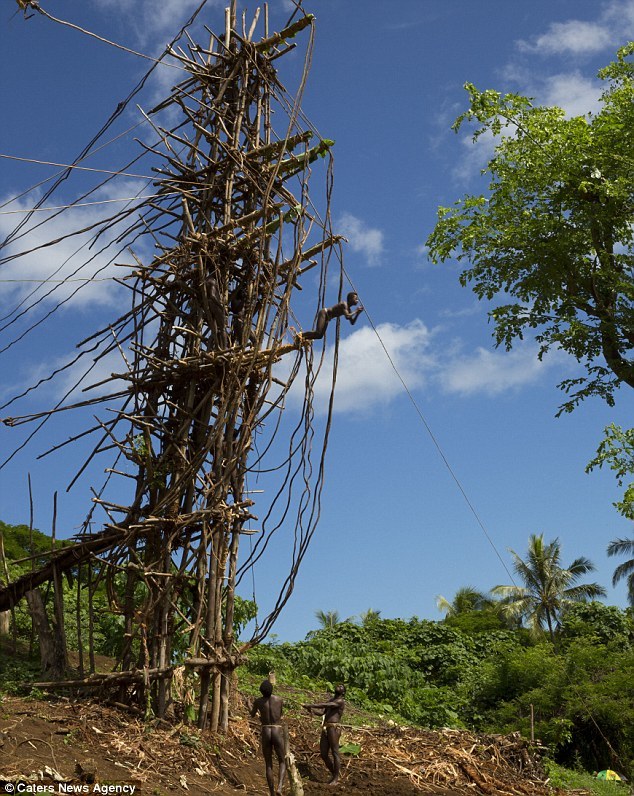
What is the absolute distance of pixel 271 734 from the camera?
754cm

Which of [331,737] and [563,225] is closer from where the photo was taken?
[331,737]

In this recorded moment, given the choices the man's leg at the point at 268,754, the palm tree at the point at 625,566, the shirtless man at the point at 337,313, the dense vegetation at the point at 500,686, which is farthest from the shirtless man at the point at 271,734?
the palm tree at the point at 625,566

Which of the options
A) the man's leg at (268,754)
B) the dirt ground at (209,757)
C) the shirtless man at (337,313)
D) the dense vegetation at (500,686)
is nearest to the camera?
the dirt ground at (209,757)

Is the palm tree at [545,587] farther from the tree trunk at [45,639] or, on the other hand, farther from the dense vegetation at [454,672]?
the tree trunk at [45,639]

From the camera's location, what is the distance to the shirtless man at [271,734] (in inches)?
291

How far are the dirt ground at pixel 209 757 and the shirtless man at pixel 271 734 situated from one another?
1.57ft

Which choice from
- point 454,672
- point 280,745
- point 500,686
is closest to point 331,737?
point 280,745

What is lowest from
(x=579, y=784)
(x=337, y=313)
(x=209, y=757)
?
(x=579, y=784)

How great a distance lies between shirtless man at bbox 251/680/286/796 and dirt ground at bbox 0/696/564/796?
479 mm

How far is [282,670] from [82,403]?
8062 mm

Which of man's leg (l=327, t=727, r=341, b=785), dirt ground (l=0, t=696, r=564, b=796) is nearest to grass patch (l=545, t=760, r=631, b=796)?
dirt ground (l=0, t=696, r=564, b=796)

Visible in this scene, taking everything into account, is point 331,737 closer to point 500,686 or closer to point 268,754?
point 268,754

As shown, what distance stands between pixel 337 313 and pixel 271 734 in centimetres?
434

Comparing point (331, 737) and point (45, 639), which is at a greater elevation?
point (45, 639)
